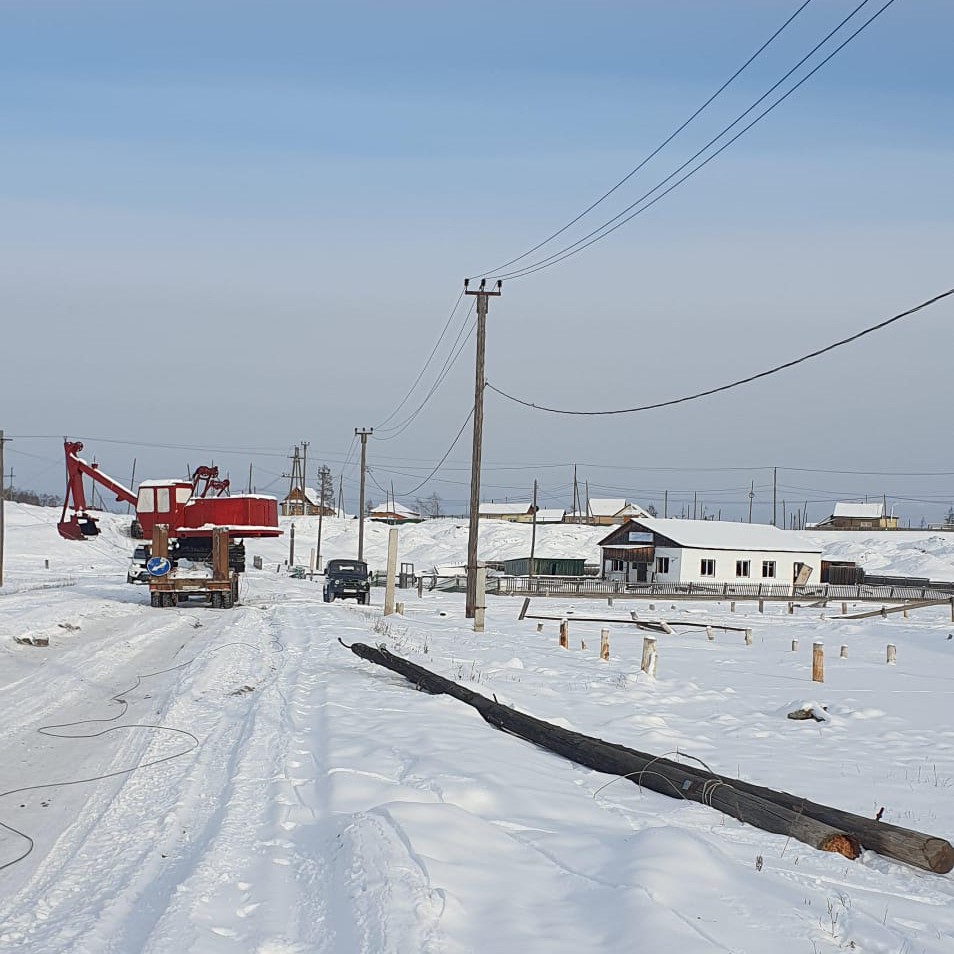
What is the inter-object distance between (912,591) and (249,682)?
58.4 metres

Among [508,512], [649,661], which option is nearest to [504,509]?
[508,512]

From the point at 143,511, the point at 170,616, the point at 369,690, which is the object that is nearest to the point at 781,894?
the point at 369,690

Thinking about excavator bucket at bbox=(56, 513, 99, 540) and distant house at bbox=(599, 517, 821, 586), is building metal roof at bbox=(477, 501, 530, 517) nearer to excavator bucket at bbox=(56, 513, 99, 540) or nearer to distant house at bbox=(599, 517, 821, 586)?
distant house at bbox=(599, 517, 821, 586)

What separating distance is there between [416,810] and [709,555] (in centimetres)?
6229

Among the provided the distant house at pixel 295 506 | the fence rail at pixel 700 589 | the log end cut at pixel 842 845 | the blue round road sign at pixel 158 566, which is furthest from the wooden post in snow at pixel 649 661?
the distant house at pixel 295 506

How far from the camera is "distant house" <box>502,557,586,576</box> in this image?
78688 millimetres

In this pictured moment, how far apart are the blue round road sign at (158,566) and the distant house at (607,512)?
9699 centimetres

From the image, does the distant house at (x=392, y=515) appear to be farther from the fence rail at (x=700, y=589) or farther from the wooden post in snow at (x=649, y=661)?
Answer: the wooden post in snow at (x=649, y=661)

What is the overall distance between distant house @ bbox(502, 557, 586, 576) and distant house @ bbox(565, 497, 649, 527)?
45.7m

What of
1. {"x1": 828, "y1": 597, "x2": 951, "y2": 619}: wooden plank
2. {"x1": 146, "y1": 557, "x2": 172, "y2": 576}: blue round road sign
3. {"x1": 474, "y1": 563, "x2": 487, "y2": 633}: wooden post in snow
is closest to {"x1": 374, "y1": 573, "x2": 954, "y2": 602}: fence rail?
{"x1": 828, "y1": 597, "x2": 951, "y2": 619}: wooden plank

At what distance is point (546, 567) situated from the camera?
79.9 m

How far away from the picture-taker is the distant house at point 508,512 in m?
139

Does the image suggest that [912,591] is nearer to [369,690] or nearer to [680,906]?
[369,690]

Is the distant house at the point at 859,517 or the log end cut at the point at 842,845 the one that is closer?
the log end cut at the point at 842,845
